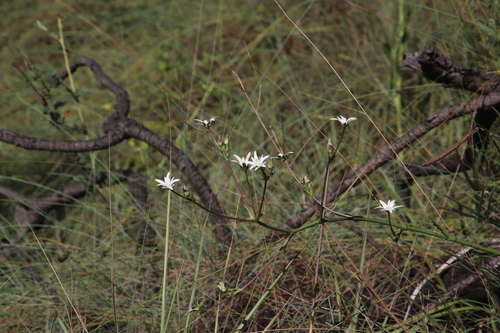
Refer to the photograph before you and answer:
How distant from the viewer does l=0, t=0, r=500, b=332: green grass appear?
1.27 m

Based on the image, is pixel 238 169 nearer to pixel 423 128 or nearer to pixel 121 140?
pixel 121 140

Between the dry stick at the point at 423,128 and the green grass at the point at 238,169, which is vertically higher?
the dry stick at the point at 423,128

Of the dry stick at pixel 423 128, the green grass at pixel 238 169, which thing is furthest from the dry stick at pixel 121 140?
the dry stick at pixel 423 128

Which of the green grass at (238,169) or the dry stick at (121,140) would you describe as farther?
the dry stick at (121,140)

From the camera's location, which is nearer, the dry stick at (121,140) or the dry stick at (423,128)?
the dry stick at (423,128)

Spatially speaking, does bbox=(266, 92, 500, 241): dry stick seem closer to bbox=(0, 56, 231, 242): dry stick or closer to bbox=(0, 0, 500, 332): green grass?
bbox=(0, 0, 500, 332): green grass

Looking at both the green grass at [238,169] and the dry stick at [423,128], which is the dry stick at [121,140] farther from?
the dry stick at [423,128]

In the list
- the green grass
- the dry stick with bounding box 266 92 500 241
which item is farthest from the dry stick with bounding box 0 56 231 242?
the dry stick with bounding box 266 92 500 241

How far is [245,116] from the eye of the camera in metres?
2.38

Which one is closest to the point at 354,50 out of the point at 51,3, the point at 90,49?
the point at 90,49

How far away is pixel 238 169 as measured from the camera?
2170 millimetres

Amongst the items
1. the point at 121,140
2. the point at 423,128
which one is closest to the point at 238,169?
the point at 121,140

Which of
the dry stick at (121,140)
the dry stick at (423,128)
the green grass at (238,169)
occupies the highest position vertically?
the dry stick at (423,128)

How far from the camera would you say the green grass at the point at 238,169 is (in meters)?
1.27
